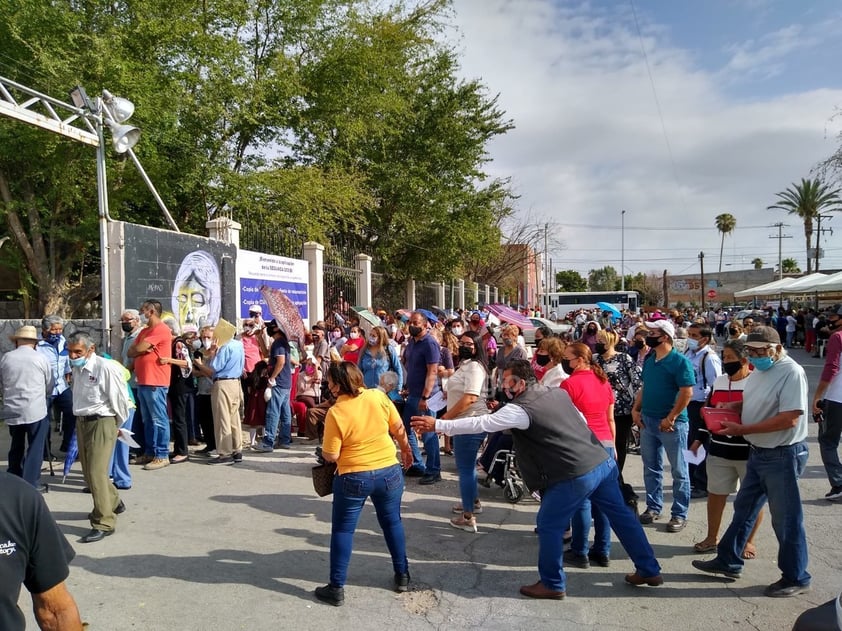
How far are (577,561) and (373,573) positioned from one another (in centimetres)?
154

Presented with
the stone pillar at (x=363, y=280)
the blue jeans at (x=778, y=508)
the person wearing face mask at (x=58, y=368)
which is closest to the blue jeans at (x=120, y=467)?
the person wearing face mask at (x=58, y=368)

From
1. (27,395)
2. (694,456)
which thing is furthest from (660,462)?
(27,395)

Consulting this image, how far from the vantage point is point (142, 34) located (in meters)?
13.2

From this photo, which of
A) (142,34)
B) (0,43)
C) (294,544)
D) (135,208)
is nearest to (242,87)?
(142,34)

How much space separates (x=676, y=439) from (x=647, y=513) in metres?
0.78

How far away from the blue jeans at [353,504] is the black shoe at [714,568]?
2211mm

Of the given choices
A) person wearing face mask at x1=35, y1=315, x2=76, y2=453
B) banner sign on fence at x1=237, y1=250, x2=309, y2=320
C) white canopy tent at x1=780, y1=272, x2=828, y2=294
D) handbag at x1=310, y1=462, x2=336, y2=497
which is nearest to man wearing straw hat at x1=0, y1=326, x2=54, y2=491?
person wearing face mask at x1=35, y1=315, x2=76, y2=453

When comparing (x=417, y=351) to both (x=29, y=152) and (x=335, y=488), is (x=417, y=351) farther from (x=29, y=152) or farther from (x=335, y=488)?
(x=29, y=152)

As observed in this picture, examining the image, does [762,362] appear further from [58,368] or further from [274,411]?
[58,368]

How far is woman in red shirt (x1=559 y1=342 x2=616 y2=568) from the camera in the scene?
461 centimetres

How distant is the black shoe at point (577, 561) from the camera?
4602 millimetres

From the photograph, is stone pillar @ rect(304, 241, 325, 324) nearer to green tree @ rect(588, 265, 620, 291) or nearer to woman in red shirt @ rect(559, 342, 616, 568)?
woman in red shirt @ rect(559, 342, 616, 568)

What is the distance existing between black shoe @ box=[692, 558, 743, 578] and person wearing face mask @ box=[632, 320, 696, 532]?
3.05ft

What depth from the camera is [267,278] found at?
1291 cm
